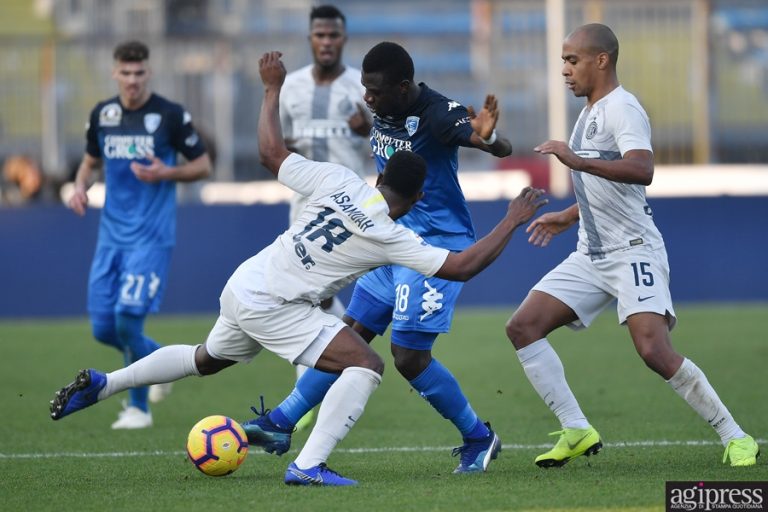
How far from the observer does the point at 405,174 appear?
22.1 feet

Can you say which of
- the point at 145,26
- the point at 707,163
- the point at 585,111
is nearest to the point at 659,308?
the point at 585,111

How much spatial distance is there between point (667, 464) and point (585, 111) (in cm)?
201

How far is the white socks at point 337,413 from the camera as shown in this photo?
6758 millimetres

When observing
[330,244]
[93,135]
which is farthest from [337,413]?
[93,135]

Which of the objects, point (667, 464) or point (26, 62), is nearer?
point (667, 464)

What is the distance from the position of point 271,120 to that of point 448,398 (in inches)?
73.7

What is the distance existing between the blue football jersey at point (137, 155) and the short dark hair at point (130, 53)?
0.38 meters

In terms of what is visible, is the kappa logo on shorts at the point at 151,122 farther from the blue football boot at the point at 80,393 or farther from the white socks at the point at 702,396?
the white socks at the point at 702,396

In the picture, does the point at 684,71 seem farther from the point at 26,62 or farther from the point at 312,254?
the point at 312,254

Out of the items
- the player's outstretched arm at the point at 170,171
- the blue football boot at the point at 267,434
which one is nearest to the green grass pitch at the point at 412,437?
the blue football boot at the point at 267,434

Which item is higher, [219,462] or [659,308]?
[659,308]

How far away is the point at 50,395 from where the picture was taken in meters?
11.4

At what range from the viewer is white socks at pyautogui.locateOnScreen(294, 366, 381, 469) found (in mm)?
6758

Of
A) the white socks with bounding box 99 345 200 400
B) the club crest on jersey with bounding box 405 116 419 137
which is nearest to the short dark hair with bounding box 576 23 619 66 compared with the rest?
the club crest on jersey with bounding box 405 116 419 137
